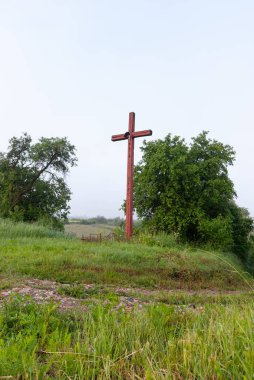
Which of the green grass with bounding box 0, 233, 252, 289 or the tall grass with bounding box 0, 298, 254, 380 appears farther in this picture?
the green grass with bounding box 0, 233, 252, 289

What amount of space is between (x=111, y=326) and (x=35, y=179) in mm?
21996

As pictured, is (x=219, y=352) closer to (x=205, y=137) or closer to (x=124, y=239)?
(x=124, y=239)

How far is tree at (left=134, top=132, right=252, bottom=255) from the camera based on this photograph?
61.1 ft

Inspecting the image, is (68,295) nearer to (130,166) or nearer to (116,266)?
(116,266)

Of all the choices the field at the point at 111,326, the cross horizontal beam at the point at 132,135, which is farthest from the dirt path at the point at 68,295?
the cross horizontal beam at the point at 132,135

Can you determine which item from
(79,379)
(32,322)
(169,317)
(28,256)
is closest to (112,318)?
(169,317)

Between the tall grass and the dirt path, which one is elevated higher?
the tall grass

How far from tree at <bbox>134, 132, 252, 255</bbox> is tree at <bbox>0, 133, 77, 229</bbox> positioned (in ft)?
22.1

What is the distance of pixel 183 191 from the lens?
19.4m

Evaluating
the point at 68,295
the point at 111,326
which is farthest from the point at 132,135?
the point at 111,326

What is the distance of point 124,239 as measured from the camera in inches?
539

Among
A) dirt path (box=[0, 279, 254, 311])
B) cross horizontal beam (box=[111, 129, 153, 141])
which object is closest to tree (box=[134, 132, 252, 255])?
cross horizontal beam (box=[111, 129, 153, 141])

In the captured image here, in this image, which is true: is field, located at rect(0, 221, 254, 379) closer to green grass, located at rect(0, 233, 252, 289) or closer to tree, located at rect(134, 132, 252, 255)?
green grass, located at rect(0, 233, 252, 289)

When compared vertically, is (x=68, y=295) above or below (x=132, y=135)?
below
